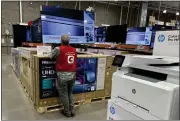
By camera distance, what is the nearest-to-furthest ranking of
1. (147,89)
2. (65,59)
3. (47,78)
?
(147,89), (65,59), (47,78)

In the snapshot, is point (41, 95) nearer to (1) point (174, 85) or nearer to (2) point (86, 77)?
(2) point (86, 77)

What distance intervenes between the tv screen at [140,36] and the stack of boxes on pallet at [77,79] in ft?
8.34

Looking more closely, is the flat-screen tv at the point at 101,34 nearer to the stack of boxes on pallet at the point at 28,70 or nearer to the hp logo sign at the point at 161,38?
the stack of boxes on pallet at the point at 28,70

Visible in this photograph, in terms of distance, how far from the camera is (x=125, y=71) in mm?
1733

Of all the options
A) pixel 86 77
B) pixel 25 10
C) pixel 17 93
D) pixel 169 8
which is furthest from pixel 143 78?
pixel 169 8

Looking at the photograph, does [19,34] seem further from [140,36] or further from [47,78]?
[140,36]

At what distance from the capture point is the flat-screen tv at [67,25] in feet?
10.3

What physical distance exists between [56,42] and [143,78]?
2.19 meters

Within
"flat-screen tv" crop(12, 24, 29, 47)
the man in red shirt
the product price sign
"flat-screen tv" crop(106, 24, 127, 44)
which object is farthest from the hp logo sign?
"flat-screen tv" crop(12, 24, 29, 47)

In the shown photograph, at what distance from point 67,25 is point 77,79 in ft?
3.72

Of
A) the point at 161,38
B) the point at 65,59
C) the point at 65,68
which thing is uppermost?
the point at 161,38

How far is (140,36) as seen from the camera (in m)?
5.77

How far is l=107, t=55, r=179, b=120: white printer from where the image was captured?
48.8 inches

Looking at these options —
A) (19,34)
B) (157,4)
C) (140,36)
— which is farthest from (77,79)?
(157,4)
